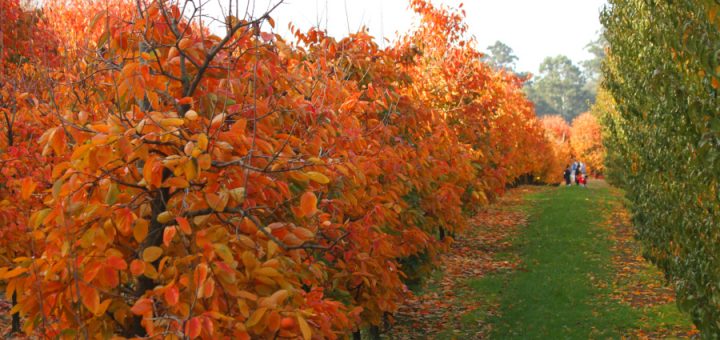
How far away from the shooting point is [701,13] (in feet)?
14.3

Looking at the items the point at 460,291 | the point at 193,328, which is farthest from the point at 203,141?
the point at 460,291

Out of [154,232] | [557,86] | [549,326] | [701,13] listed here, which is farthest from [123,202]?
[557,86]

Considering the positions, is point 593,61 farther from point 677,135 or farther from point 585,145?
point 677,135

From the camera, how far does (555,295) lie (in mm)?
12172

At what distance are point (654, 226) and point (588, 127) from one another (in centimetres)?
4825

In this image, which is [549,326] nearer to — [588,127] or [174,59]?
[174,59]

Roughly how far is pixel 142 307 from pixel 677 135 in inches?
252

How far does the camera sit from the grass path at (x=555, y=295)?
396 inches

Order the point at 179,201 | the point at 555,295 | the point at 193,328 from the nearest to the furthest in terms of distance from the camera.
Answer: the point at 193,328 < the point at 179,201 < the point at 555,295

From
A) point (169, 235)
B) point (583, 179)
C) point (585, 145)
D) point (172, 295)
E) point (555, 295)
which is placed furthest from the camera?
point (585, 145)

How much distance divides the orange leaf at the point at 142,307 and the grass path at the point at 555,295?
8.06 metres

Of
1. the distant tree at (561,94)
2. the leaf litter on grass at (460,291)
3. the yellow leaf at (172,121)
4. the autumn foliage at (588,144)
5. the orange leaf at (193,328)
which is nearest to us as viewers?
the orange leaf at (193,328)

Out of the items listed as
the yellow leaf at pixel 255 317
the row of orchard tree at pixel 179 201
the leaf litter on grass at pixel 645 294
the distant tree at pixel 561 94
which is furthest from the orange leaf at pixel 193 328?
the distant tree at pixel 561 94

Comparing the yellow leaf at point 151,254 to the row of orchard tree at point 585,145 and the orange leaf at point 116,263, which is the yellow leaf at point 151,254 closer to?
the orange leaf at point 116,263
